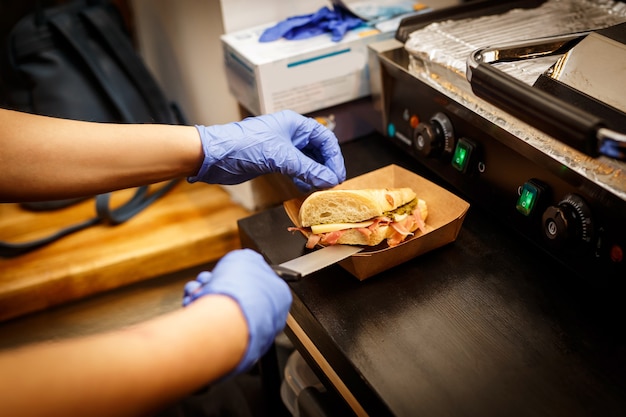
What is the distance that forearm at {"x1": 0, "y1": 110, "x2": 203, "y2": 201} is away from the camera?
0.96 m

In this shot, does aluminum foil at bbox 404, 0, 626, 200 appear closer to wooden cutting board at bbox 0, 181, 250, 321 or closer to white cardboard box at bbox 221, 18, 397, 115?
white cardboard box at bbox 221, 18, 397, 115

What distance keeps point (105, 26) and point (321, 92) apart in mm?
745

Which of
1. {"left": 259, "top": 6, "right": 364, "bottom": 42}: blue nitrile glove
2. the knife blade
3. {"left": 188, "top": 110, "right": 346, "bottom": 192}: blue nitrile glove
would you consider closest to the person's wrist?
the knife blade

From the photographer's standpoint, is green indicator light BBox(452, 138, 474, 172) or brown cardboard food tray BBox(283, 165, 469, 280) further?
green indicator light BBox(452, 138, 474, 172)

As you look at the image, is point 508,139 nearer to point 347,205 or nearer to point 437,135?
point 437,135

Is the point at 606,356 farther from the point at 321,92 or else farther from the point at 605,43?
the point at 321,92

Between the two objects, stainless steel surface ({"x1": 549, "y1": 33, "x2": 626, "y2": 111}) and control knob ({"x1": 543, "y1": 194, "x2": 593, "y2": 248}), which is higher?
stainless steel surface ({"x1": 549, "y1": 33, "x2": 626, "y2": 111})

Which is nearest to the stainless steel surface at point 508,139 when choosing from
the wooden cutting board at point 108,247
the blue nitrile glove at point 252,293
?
the blue nitrile glove at point 252,293

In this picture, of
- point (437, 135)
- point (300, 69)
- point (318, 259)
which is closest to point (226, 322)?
point (318, 259)

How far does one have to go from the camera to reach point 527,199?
3.04 ft

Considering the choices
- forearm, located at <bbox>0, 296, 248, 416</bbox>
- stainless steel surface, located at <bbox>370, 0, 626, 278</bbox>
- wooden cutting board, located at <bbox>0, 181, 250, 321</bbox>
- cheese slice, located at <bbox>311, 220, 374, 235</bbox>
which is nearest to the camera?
forearm, located at <bbox>0, 296, 248, 416</bbox>

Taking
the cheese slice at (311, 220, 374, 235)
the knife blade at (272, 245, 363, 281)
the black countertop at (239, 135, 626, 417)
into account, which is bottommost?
the black countertop at (239, 135, 626, 417)

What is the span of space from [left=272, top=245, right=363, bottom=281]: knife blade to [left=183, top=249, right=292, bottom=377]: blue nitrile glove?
2.2 inches

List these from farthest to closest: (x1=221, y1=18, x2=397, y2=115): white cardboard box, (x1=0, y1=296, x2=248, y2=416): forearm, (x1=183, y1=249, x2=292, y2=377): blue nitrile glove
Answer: (x1=221, y1=18, x2=397, y2=115): white cardboard box → (x1=183, y1=249, x2=292, y2=377): blue nitrile glove → (x1=0, y1=296, x2=248, y2=416): forearm
